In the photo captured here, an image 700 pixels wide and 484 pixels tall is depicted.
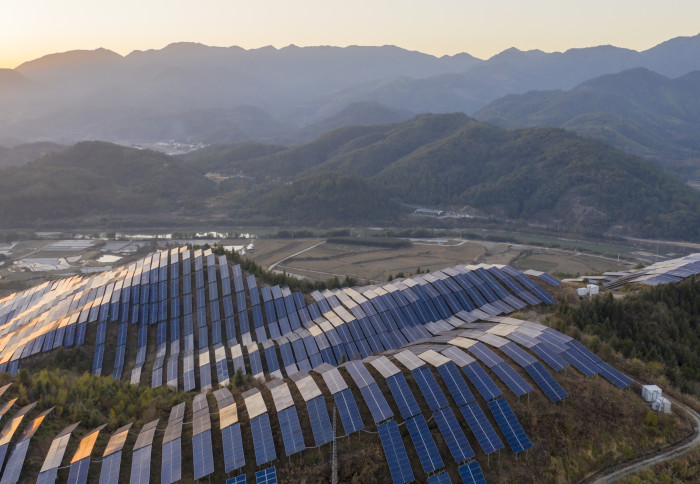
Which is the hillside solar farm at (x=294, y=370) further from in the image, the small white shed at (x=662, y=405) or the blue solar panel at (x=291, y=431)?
the small white shed at (x=662, y=405)

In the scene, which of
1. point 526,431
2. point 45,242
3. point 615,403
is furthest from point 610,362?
point 45,242

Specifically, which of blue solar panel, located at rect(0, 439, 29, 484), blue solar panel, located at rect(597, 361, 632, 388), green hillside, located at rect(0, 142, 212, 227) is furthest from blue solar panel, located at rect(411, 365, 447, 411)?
green hillside, located at rect(0, 142, 212, 227)

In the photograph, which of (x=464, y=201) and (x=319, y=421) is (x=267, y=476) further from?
(x=464, y=201)

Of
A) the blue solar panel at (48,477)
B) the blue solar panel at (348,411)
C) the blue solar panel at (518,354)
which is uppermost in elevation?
the blue solar panel at (518,354)

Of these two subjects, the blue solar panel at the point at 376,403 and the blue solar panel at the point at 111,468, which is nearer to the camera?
the blue solar panel at the point at 111,468

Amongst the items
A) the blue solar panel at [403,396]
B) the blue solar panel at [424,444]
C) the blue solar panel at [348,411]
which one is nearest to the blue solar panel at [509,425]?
the blue solar panel at [424,444]

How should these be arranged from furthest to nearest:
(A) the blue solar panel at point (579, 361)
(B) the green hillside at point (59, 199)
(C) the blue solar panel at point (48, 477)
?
1. (B) the green hillside at point (59, 199)
2. (A) the blue solar panel at point (579, 361)
3. (C) the blue solar panel at point (48, 477)

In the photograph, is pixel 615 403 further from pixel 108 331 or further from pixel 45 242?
pixel 45 242
